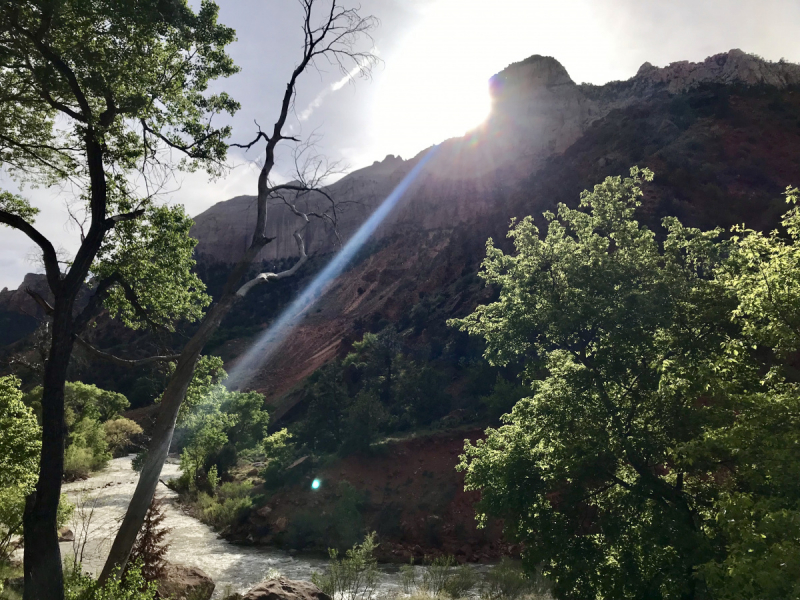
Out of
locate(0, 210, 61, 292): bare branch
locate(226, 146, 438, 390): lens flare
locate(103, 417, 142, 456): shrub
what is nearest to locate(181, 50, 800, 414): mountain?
locate(226, 146, 438, 390): lens flare

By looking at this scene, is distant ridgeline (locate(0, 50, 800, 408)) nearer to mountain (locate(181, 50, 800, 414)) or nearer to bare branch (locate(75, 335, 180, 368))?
mountain (locate(181, 50, 800, 414))

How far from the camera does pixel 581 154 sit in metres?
44.9

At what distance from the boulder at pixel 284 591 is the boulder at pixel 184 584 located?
6.06 feet

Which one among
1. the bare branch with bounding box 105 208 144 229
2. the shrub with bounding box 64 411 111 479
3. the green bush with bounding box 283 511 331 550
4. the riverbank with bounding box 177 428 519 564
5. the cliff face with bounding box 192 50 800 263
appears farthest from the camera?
the cliff face with bounding box 192 50 800 263

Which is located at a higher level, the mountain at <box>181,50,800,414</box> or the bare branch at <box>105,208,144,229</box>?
the mountain at <box>181,50,800,414</box>

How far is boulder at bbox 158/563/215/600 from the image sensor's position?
30.2 feet

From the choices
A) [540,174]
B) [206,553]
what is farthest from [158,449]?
[540,174]

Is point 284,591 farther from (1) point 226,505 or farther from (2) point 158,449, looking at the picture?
(1) point 226,505

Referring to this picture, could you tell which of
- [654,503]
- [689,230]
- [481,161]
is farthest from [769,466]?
[481,161]

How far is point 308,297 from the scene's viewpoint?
207 feet

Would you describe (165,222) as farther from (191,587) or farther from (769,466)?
(769,466)

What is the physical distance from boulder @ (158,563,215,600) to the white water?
0.52 m

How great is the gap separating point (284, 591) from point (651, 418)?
291 inches

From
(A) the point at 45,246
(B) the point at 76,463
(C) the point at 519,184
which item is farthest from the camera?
(C) the point at 519,184
